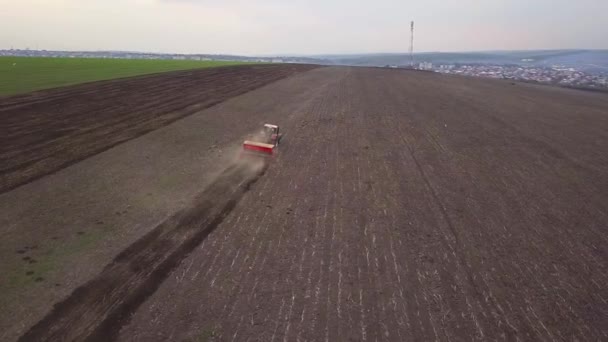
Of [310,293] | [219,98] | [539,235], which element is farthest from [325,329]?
[219,98]

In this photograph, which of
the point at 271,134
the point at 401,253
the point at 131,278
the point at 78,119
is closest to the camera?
the point at 131,278

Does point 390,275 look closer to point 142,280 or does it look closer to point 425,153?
point 142,280

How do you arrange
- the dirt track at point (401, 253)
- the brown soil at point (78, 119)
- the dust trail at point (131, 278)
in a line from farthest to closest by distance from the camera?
the brown soil at point (78, 119)
the dirt track at point (401, 253)
the dust trail at point (131, 278)

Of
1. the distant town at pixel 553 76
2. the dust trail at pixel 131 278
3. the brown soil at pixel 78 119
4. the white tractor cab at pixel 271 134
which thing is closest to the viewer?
the dust trail at pixel 131 278

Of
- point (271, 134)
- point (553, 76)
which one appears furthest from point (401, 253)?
point (553, 76)

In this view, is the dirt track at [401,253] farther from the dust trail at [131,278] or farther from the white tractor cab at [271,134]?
the white tractor cab at [271,134]

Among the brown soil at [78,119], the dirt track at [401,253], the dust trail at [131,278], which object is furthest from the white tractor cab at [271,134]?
the brown soil at [78,119]

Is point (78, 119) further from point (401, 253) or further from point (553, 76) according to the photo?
point (553, 76)
